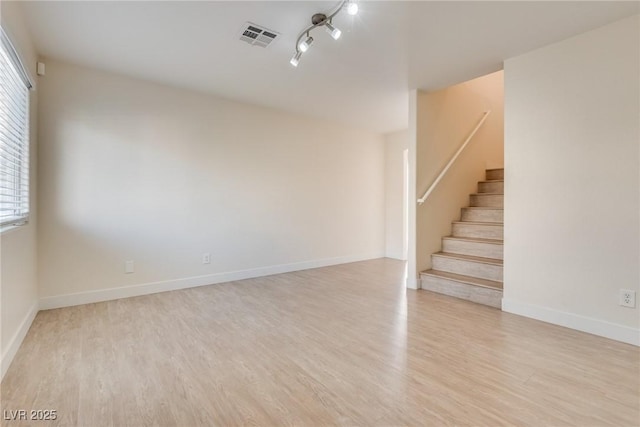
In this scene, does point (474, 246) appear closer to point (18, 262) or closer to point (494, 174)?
point (494, 174)

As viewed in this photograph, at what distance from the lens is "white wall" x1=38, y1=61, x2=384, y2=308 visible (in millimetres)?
2965

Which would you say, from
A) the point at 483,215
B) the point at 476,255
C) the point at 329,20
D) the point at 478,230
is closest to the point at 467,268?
the point at 476,255

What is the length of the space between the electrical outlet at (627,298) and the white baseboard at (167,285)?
3.51 meters

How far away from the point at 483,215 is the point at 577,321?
1.59 m

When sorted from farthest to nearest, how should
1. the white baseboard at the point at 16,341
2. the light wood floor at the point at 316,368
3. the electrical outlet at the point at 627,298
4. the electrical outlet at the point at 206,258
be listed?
the electrical outlet at the point at 206,258, the electrical outlet at the point at 627,298, the white baseboard at the point at 16,341, the light wood floor at the point at 316,368

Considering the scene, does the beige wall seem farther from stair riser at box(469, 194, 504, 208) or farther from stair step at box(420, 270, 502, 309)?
stair step at box(420, 270, 502, 309)

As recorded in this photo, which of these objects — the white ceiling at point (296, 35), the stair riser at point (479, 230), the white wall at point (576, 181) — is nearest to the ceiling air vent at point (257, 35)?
the white ceiling at point (296, 35)

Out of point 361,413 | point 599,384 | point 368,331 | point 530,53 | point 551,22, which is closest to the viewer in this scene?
point 361,413

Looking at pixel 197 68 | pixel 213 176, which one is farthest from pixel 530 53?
pixel 213 176

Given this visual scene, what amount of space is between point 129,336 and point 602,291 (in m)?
3.70

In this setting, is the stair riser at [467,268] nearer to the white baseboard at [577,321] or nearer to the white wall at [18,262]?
the white baseboard at [577,321]

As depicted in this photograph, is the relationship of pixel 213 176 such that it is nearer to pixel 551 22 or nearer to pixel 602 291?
pixel 551 22

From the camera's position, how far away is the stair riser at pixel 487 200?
3859 mm

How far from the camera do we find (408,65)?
2.99 metres
